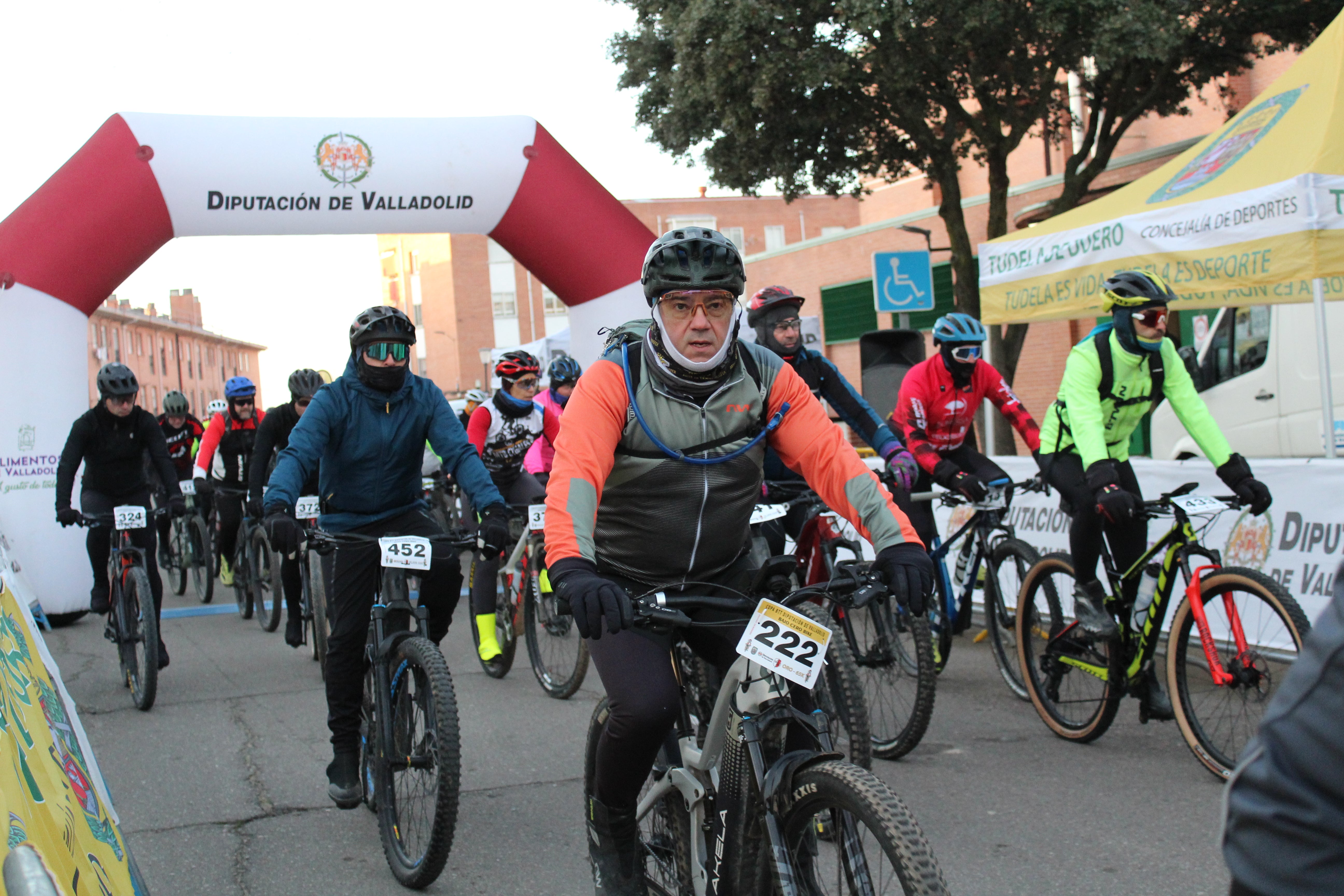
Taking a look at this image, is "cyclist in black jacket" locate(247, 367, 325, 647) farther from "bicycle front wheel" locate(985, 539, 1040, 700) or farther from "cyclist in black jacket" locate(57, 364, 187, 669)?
"bicycle front wheel" locate(985, 539, 1040, 700)

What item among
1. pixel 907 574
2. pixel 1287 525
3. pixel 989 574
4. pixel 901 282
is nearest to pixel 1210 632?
pixel 989 574

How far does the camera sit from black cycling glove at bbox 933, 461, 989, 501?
5977mm

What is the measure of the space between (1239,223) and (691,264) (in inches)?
236

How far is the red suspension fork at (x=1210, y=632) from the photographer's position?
456cm

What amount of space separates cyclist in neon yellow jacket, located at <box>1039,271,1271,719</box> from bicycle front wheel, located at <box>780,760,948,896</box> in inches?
118

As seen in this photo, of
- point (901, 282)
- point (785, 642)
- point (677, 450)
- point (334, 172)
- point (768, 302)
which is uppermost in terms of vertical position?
point (334, 172)

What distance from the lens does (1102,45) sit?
573 inches

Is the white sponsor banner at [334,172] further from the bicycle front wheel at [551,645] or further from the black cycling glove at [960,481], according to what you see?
the black cycling glove at [960,481]

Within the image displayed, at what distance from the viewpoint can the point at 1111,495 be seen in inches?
190

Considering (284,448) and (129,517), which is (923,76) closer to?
(284,448)

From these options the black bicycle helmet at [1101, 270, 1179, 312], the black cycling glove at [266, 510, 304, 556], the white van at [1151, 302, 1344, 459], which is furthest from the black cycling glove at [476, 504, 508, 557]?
the white van at [1151, 302, 1344, 459]

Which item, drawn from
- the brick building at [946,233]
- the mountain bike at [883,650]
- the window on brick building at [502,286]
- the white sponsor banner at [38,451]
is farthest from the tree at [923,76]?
the window on brick building at [502,286]

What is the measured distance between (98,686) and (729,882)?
21.5ft

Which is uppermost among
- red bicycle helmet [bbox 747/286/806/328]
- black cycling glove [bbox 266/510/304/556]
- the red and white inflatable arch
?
the red and white inflatable arch
